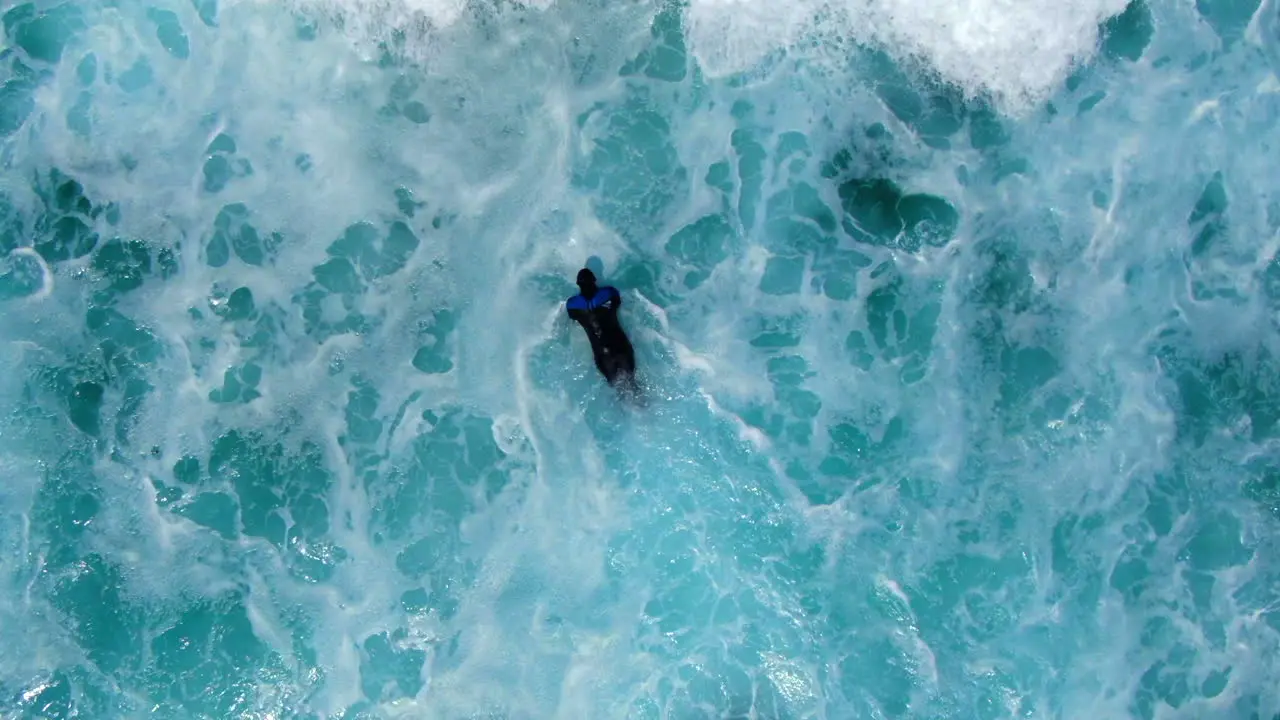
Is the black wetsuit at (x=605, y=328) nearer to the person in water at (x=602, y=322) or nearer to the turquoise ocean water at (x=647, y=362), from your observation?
the person in water at (x=602, y=322)

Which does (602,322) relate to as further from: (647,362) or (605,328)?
(647,362)

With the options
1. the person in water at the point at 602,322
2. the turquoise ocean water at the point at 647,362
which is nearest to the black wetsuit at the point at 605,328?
the person in water at the point at 602,322

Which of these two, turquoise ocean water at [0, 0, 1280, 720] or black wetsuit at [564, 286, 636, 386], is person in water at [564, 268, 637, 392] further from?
turquoise ocean water at [0, 0, 1280, 720]

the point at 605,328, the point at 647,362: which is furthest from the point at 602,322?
the point at 647,362

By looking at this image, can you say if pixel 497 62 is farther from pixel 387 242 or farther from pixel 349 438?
pixel 349 438

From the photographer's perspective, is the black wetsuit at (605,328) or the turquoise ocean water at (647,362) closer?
the black wetsuit at (605,328)

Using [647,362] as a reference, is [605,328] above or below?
above

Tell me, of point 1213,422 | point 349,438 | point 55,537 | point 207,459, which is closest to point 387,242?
point 349,438
